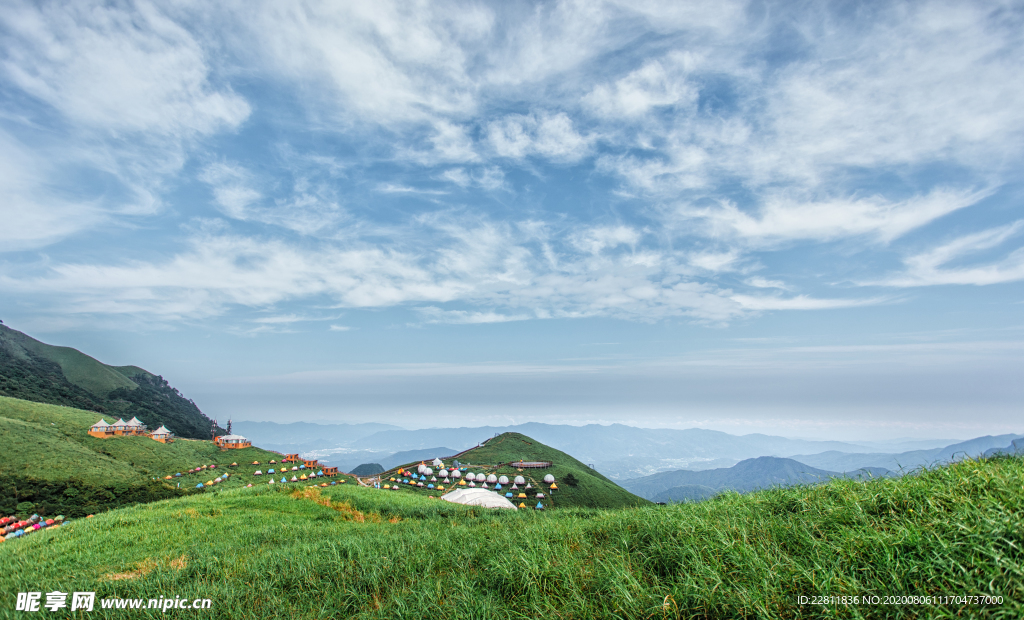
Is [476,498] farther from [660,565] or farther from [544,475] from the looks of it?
[660,565]

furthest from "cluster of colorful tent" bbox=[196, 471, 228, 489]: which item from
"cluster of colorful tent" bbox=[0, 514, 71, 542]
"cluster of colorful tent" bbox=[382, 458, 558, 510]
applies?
"cluster of colorful tent" bbox=[382, 458, 558, 510]

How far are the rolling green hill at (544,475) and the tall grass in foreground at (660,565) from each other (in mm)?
55654

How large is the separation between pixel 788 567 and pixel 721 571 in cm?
78

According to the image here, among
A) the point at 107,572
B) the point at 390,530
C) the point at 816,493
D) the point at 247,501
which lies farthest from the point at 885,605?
the point at 247,501

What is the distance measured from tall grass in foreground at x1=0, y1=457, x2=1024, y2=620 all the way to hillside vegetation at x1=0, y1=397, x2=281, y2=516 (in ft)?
130

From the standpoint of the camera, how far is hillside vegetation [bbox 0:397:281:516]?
3784 centimetres

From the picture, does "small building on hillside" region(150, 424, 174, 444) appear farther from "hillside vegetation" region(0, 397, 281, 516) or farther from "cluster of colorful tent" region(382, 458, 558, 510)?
"cluster of colorful tent" region(382, 458, 558, 510)

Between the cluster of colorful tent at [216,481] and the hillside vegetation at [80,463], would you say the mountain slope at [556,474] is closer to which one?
the cluster of colorful tent at [216,481]

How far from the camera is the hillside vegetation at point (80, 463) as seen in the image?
37.8m

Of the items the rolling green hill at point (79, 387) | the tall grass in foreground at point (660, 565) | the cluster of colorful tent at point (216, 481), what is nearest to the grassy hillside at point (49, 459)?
the cluster of colorful tent at point (216, 481)

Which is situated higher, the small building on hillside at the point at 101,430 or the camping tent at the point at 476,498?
the small building on hillside at the point at 101,430

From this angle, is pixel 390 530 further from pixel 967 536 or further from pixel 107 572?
pixel 967 536

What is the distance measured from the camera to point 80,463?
49281 mm

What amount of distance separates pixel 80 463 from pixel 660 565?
69601 mm
